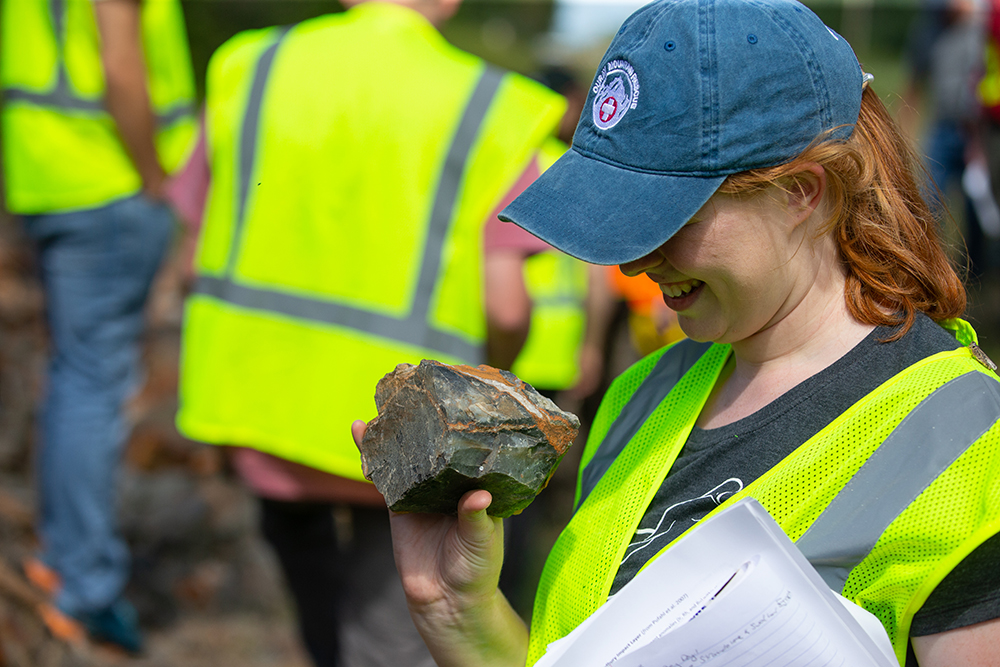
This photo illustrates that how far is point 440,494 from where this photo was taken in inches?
48.3

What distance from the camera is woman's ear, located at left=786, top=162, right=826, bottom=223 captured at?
3.55 ft

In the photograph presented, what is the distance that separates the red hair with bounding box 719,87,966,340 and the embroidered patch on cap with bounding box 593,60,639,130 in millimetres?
277

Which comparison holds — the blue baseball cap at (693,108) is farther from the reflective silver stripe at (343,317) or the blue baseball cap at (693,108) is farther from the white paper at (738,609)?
the reflective silver stripe at (343,317)

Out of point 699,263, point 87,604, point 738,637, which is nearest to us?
point 738,637

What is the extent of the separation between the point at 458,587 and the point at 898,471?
0.59m

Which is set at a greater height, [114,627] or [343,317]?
[343,317]

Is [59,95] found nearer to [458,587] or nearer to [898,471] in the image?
[458,587]

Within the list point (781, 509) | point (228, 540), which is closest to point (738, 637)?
point (781, 509)

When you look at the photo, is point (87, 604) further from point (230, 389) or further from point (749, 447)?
point (749, 447)

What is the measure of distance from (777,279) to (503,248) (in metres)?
1.01

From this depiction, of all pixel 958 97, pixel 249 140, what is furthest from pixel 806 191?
pixel 958 97

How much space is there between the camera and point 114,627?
3150 millimetres

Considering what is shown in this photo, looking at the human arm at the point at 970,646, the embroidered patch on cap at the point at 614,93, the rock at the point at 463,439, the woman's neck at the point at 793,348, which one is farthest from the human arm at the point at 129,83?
the human arm at the point at 970,646

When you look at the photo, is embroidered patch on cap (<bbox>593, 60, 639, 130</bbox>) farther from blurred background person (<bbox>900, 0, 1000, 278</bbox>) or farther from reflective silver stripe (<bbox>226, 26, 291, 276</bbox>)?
blurred background person (<bbox>900, 0, 1000, 278</bbox>)
